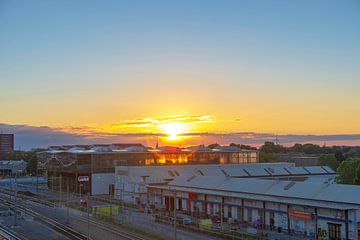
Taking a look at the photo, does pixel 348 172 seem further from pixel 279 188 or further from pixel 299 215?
pixel 299 215

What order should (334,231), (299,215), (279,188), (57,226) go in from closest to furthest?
(334,231) < (299,215) < (279,188) < (57,226)

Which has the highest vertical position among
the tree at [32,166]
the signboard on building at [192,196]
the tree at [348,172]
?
the tree at [348,172]

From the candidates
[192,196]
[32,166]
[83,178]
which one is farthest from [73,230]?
[32,166]

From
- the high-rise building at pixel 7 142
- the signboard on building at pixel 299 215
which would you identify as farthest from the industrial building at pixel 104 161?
the high-rise building at pixel 7 142

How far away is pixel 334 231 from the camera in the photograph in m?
18.3

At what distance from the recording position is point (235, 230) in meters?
20.8

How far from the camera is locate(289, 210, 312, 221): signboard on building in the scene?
769 inches

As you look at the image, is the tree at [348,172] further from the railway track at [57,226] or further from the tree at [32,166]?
the tree at [32,166]

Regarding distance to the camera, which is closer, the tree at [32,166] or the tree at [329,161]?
the tree at [329,161]

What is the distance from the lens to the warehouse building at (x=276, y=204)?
18500 mm

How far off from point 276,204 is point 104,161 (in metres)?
22.8

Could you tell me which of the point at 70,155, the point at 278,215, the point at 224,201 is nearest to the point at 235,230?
the point at 278,215

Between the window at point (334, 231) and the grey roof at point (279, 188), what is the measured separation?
3.75 feet

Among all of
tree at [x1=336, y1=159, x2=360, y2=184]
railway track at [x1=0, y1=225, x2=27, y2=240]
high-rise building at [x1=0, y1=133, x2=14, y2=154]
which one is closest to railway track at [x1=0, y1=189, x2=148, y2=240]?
railway track at [x1=0, y1=225, x2=27, y2=240]
